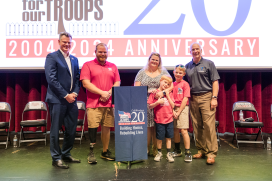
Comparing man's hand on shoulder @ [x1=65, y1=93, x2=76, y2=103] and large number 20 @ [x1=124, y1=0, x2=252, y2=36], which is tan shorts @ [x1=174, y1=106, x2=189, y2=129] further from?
large number 20 @ [x1=124, y1=0, x2=252, y2=36]

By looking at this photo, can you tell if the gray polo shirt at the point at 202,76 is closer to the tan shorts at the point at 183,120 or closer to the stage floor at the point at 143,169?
the tan shorts at the point at 183,120

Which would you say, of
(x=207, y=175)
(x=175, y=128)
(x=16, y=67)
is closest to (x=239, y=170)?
(x=207, y=175)

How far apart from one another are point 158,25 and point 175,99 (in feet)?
6.71

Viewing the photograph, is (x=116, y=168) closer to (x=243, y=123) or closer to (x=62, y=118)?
(x=62, y=118)

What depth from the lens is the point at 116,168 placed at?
8.64ft

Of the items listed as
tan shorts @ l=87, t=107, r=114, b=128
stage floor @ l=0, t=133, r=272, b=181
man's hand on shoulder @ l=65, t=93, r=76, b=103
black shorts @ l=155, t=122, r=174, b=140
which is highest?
man's hand on shoulder @ l=65, t=93, r=76, b=103

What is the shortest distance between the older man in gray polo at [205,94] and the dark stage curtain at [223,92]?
1928 millimetres

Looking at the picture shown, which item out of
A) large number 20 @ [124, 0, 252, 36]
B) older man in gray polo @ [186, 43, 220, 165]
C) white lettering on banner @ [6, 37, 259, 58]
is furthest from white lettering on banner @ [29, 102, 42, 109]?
older man in gray polo @ [186, 43, 220, 165]

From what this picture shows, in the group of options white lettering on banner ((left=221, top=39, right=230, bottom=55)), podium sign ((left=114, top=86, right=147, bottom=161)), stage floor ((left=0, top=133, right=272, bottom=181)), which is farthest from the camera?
white lettering on banner ((left=221, top=39, right=230, bottom=55))

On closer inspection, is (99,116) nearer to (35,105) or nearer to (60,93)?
(60,93)

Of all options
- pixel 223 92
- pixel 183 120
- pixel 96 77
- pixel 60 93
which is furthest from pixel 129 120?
pixel 223 92

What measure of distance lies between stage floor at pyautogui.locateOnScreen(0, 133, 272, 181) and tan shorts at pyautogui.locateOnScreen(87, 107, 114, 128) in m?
0.58

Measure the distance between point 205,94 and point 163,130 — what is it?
0.87 meters

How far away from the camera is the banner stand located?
2.56 meters
